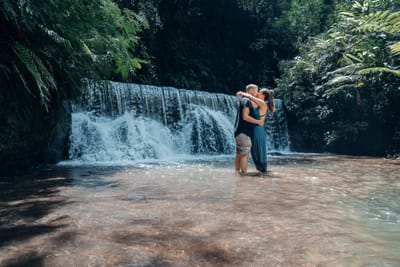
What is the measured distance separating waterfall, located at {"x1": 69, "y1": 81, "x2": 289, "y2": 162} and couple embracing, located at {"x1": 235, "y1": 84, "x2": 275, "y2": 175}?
4.63 m

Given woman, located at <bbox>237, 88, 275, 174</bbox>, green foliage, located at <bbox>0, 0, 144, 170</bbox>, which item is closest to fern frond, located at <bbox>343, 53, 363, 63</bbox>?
woman, located at <bbox>237, 88, 275, 174</bbox>

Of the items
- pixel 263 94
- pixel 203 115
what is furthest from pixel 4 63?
pixel 203 115

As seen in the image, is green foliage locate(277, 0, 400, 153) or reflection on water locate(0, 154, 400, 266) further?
green foliage locate(277, 0, 400, 153)

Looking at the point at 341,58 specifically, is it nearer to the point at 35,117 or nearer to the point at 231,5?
the point at 231,5

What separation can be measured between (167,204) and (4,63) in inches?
133

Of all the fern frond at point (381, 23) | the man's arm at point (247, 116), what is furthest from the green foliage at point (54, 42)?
the fern frond at point (381, 23)

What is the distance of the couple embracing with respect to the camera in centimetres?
605

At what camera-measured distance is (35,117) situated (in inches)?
264

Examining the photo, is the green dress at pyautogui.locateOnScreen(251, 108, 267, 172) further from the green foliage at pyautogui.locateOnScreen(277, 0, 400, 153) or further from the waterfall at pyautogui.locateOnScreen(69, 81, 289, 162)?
the green foliage at pyautogui.locateOnScreen(277, 0, 400, 153)

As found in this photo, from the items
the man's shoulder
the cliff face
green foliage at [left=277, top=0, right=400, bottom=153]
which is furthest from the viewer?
green foliage at [left=277, top=0, right=400, bottom=153]

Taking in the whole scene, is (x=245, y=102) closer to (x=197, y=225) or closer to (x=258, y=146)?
(x=258, y=146)

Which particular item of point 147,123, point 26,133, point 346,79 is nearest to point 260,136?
point 26,133

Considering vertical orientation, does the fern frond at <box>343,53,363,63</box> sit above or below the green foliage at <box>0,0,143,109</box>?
above

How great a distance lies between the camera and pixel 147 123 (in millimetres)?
12039
